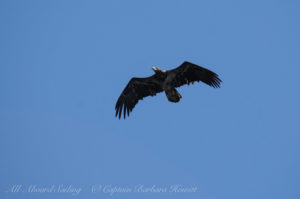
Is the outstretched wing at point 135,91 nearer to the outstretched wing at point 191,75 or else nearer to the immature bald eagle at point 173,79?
the immature bald eagle at point 173,79

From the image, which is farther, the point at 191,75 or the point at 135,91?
the point at 135,91

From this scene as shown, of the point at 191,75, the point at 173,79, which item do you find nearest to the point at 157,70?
the point at 173,79

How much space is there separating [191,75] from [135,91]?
2.60m

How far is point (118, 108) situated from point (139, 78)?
168cm

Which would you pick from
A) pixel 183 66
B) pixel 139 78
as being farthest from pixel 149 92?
pixel 183 66

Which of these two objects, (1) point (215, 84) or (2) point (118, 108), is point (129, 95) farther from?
(1) point (215, 84)

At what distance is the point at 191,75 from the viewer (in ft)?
64.8

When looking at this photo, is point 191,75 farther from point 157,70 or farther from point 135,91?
point 135,91

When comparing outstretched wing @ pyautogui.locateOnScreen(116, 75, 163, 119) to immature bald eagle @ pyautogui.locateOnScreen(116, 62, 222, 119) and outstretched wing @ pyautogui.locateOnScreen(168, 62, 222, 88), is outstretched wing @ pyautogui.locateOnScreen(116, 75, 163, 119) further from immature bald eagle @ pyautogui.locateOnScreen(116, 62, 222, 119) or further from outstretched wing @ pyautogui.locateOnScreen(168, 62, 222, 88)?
outstretched wing @ pyautogui.locateOnScreen(168, 62, 222, 88)

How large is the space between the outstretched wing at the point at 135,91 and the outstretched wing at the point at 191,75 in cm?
96

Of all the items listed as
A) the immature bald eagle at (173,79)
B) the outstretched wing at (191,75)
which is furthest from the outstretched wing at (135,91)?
the outstretched wing at (191,75)

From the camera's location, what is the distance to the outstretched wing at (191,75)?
63.9ft

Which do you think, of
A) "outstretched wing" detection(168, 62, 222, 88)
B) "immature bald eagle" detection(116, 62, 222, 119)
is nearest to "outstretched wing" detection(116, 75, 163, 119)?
"immature bald eagle" detection(116, 62, 222, 119)

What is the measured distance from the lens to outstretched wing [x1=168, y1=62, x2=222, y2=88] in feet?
63.9
